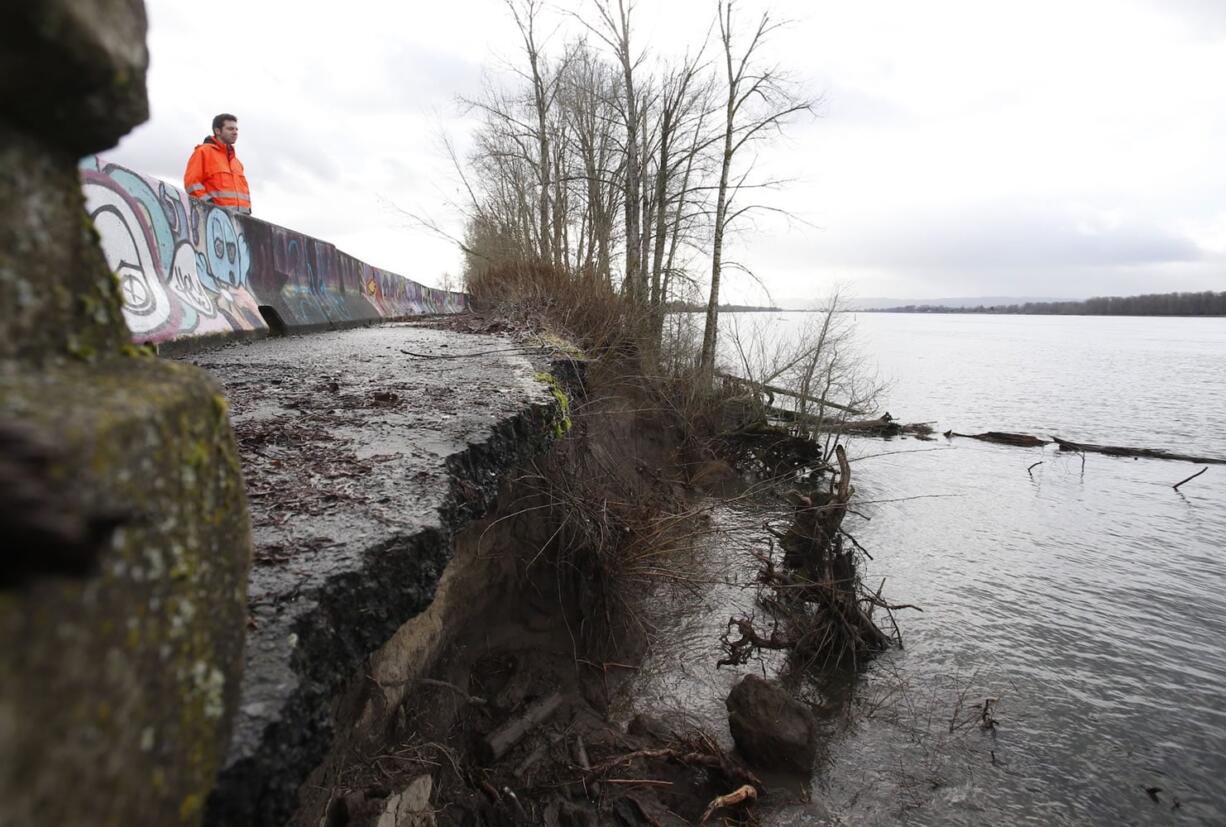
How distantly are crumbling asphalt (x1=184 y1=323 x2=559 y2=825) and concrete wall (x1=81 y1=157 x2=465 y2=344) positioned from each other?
68cm

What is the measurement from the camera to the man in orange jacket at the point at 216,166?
6.64 metres

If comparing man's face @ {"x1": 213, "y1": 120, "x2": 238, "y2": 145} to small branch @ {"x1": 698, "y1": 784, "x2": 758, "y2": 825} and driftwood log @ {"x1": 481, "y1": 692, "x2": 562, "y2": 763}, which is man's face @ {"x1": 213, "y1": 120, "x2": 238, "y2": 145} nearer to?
driftwood log @ {"x1": 481, "y1": 692, "x2": 562, "y2": 763}

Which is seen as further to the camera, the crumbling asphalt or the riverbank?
the riverbank

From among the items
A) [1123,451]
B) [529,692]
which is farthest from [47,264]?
[1123,451]

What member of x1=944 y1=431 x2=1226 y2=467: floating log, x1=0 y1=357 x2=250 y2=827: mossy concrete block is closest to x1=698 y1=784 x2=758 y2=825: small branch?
x1=0 y1=357 x2=250 y2=827: mossy concrete block

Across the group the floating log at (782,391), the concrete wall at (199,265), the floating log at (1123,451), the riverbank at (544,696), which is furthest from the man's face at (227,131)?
the floating log at (1123,451)

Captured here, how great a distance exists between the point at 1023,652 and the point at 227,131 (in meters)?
10.0

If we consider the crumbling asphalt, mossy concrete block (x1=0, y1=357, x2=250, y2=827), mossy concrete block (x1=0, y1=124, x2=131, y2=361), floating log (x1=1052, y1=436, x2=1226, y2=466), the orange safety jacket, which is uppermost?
the orange safety jacket

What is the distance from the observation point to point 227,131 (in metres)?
6.69

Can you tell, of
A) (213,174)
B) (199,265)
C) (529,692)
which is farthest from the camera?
(213,174)

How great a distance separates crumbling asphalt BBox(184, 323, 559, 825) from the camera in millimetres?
1090

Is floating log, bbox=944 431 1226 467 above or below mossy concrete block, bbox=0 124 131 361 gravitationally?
below

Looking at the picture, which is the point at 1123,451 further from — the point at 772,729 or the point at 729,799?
the point at 729,799

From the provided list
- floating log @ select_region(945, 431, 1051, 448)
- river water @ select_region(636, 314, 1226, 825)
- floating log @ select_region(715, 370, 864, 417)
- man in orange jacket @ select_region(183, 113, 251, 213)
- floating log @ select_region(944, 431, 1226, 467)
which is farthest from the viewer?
floating log @ select_region(945, 431, 1051, 448)
